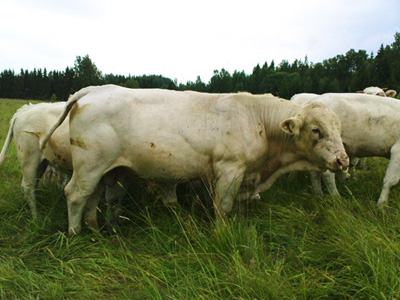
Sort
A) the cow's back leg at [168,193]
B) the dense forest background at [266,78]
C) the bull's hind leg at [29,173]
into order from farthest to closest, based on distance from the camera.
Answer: the dense forest background at [266,78] → the bull's hind leg at [29,173] → the cow's back leg at [168,193]

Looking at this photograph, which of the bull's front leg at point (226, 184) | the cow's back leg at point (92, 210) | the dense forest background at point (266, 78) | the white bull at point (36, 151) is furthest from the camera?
the dense forest background at point (266, 78)

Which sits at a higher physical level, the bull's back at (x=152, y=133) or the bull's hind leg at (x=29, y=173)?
the bull's back at (x=152, y=133)

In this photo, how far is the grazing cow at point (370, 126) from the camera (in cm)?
587

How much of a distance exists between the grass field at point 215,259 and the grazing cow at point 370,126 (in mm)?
1430

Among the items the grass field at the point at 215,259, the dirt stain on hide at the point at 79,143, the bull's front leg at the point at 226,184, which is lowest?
the grass field at the point at 215,259

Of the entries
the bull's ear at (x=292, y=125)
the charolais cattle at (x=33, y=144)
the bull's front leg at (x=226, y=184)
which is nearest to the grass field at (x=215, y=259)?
the bull's front leg at (x=226, y=184)

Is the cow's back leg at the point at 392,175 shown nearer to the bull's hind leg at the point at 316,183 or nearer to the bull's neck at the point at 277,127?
Answer: the bull's hind leg at the point at 316,183

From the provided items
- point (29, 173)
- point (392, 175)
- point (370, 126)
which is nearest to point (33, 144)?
point (29, 173)

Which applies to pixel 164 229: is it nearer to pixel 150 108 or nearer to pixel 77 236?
pixel 77 236

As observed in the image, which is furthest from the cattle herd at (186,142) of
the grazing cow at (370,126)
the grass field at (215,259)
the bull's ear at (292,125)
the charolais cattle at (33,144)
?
the grazing cow at (370,126)

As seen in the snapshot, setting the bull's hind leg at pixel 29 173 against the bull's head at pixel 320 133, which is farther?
the bull's hind leg at pixel 29 173

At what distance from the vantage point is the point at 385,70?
57.0 metres

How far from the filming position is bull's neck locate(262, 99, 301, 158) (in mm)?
4988

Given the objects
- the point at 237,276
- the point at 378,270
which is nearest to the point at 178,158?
the point at 237,276
